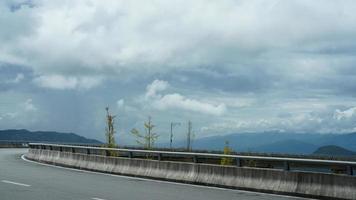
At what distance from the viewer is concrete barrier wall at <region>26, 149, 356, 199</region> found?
612 inches

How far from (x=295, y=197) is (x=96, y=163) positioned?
1253 cm

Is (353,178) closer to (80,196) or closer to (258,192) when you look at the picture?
(258,192)

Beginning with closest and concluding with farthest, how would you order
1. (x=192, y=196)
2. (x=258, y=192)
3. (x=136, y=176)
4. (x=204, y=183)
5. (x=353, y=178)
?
(x=353, y=178), (x=192, y=196), (x=258, y=192), (x=204, y=183), (x=136, y=176)

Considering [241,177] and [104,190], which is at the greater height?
[241,177]

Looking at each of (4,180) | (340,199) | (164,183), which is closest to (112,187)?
(164,183)

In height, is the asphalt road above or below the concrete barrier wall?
below

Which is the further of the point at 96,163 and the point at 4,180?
the point at 96,163

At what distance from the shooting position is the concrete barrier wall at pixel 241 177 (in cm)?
1555

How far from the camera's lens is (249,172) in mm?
18297

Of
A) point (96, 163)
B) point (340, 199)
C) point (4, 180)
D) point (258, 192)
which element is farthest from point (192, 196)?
point (96, 163)

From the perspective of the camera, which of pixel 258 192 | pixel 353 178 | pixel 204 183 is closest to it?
pixel 353 178

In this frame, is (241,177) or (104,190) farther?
(241,177)

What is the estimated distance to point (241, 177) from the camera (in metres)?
18.5

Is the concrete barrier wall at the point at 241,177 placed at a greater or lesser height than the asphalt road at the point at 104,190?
greater
